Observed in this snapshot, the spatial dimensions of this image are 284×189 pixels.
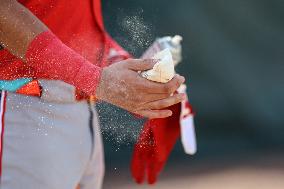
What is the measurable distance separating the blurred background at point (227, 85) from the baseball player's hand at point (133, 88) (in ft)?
6.55

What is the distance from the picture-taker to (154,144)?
6.40 feet

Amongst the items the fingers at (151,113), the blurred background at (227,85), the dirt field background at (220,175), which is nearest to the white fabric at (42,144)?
the fingers at (151,113)

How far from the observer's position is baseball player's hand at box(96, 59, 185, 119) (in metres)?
1.39

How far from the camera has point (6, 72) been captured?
1.58 m

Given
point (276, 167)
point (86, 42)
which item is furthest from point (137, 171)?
point (276, 167)

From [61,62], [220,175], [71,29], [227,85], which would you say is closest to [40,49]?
[61,62]

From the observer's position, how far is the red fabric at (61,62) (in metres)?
1.42

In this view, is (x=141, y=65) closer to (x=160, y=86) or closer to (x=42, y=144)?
(x=160, y=86)

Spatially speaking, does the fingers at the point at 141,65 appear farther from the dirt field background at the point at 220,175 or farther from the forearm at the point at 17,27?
the dirt field background at the point at 220,175

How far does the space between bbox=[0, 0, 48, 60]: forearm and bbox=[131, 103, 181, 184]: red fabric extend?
1.86 feet

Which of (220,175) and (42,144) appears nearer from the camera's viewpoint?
(42,144)

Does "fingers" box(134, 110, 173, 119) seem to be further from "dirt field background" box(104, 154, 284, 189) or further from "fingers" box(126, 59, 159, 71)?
"dirt field background" box(104, 154, 284, 189)

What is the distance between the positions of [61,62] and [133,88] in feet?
0.54

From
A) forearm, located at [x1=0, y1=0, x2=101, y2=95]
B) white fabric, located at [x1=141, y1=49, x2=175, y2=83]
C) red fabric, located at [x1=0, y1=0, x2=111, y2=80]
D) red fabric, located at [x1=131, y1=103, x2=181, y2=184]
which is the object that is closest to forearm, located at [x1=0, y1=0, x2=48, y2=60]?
forearm, located at [x1=0, y1=0, x2=101, y2=95]
